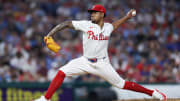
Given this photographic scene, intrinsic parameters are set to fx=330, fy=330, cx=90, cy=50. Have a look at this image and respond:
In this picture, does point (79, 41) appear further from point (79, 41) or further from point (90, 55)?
point (90, 55)

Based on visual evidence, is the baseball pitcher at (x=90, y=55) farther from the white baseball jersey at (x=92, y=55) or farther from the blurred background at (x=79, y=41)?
the blurred background at (x=79, y=41)

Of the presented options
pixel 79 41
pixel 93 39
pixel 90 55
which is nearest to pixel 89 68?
pixel 90 55

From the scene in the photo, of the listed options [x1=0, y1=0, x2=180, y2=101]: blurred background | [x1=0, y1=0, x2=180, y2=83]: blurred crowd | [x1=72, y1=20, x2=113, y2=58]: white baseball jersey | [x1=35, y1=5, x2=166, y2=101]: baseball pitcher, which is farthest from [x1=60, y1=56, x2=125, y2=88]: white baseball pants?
[x1=0, y1=0, x2=180, y2=83]: blurred crowd

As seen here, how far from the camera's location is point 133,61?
10852mm

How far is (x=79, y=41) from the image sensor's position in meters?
11.0

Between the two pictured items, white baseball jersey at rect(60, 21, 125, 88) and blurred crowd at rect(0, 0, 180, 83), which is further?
blurred crowd at rect(0, 0, 180, 83)

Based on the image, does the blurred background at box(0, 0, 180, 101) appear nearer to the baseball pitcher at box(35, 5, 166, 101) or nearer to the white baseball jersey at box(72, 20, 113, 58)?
the baseball pitcher at box(35, 5, 166, 101)

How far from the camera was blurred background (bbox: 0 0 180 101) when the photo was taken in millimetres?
9750

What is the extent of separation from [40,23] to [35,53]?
1412 millimetres

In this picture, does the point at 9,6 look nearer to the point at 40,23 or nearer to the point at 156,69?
the point at 40,23

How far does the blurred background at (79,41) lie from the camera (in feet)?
32.0

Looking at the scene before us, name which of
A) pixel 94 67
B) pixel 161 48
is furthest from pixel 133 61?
pixel 94 67

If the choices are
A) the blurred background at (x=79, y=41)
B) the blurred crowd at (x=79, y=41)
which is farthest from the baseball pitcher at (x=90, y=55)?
the blurred crowd at (x=79, y=41)

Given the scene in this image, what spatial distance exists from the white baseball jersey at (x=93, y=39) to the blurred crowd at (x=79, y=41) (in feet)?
14.4
